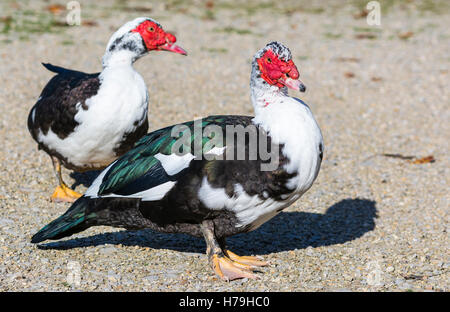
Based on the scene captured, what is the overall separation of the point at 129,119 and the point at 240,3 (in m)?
8.77

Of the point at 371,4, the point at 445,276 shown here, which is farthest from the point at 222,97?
the point at 371,4

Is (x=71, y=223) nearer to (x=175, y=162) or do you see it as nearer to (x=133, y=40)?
(x=175, y=162)

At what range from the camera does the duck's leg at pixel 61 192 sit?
16.9 feet

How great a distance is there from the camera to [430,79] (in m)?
8.72

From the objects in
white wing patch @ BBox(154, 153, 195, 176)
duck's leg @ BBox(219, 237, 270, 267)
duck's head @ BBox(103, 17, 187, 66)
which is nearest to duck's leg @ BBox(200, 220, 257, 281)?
duck's leg @ BBox(219, 237, 270, 267)

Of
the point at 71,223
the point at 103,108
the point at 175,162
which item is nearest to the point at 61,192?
the point at 103,108

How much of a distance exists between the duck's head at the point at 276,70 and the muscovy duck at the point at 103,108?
116 centimetres

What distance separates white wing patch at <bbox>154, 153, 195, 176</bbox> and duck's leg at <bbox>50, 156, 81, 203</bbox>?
5.29 feet

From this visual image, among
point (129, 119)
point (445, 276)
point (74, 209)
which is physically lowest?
point (445, 276)

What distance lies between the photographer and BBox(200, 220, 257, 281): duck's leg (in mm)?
3812

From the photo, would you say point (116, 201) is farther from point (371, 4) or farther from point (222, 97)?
point (371, 4)

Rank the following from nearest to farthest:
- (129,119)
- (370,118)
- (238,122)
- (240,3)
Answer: (238,122)
(129,119)
(370,118)
(240,3)

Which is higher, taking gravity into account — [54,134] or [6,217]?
[54,134]

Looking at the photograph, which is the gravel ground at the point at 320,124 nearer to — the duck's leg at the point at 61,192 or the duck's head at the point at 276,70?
the duck's leg at the point at 61,192
